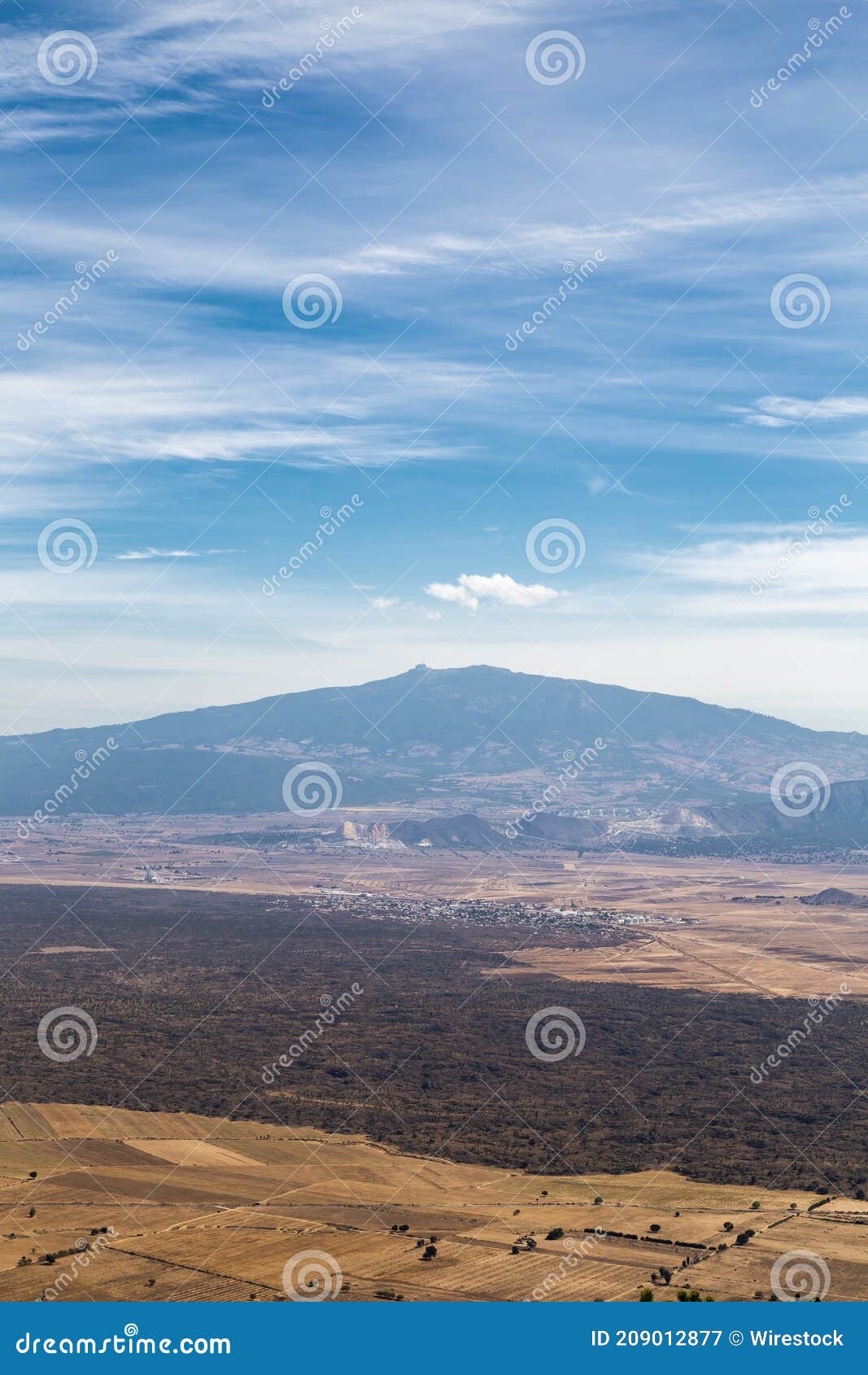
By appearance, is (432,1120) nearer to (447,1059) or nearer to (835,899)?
(447,1059)

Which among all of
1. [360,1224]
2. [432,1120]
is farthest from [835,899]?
[360,1224]

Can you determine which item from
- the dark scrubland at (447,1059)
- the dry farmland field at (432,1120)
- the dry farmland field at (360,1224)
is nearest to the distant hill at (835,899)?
the dry farmland field at (432,1120)

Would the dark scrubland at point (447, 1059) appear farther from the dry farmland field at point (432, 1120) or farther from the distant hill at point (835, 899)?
the distant hill at point (835, 899)

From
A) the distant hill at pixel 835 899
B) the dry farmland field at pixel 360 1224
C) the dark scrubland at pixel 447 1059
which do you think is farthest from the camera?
the distant hill at pixel 835 899

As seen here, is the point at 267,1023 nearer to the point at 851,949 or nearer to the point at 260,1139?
the point at 260,1139

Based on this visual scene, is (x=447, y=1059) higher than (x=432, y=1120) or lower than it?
higher

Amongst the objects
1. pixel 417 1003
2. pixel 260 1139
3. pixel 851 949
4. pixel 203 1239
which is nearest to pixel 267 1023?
pixel 417 1003
